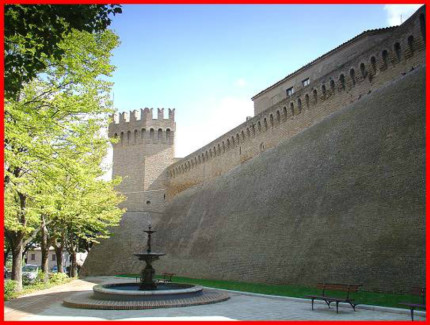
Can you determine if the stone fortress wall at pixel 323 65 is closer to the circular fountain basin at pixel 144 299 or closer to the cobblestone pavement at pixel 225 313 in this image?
the cobblestone pavement at pixel 225 313

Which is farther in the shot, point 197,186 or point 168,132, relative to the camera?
point 168,132

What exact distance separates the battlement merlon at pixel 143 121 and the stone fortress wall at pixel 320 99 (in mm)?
9566

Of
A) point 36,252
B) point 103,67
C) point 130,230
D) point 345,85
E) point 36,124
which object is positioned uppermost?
point 345,85

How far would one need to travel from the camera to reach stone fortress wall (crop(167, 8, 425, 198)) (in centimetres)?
1808

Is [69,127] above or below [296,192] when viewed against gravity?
above

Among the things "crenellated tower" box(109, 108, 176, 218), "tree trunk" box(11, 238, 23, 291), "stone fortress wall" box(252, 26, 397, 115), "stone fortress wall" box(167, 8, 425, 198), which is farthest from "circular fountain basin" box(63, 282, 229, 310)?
"crenellated tower" box(109, 108, 176, 218)

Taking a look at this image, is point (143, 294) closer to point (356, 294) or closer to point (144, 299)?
point (144, 299)

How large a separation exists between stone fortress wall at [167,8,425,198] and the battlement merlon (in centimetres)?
957

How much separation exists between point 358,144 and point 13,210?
15.7 meters

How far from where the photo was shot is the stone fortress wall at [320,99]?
59.3ft

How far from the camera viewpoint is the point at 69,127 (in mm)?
13148

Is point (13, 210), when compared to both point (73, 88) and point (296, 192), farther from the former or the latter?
point (296, 192)

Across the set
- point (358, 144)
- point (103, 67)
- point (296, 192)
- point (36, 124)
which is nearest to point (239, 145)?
point (296, 192)

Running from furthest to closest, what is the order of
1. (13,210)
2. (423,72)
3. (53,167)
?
(423,72) → (13,210) → (53,167)
